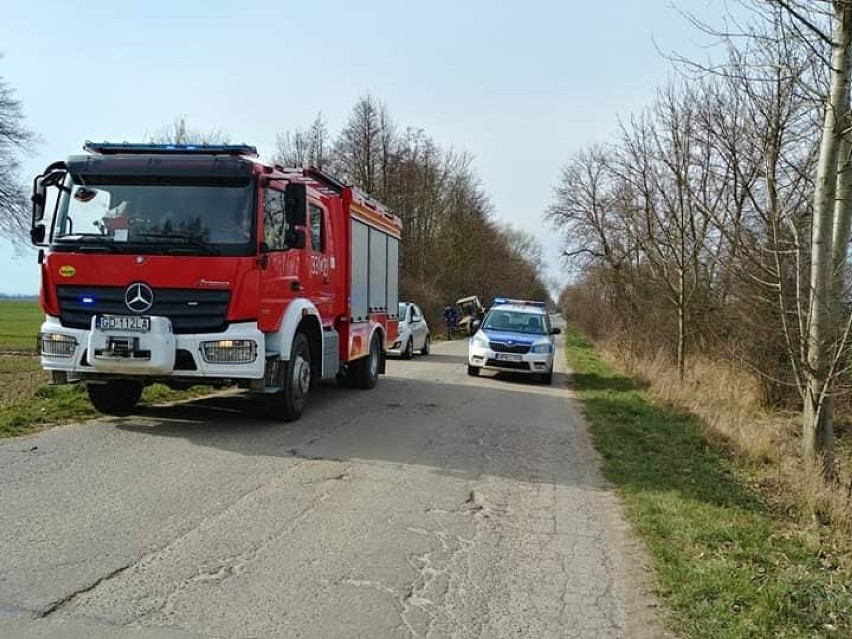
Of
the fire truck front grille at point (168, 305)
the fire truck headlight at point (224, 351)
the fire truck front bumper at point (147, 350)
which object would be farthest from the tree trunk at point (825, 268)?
the fire truck front grille at point (168, 305)

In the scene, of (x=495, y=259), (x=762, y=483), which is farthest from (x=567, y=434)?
(x=495, y=259)

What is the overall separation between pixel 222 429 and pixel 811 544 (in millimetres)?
6204

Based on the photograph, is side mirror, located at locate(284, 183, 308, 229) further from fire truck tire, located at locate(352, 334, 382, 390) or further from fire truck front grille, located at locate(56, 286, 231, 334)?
fire truck tire, located at locate(352, 334, 382, 390)

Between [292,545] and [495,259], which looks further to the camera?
[495,259]

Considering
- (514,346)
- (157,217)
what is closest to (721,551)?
(157,217)

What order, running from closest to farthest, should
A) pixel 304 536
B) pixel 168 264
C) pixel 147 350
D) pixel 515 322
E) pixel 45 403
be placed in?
pixel 304 536, pixel 147 350, pixel 168 264, pixel 45 403, pixel 515 322

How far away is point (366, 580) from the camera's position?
4.22 metres

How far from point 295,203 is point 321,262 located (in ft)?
6.53

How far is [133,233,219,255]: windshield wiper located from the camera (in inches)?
316

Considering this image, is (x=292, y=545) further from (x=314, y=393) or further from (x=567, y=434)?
(x=314, y=393)

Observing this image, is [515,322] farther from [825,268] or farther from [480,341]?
[825,268]

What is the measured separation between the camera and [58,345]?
8141mm

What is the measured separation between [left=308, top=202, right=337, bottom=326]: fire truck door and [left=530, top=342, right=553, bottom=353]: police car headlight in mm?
7031

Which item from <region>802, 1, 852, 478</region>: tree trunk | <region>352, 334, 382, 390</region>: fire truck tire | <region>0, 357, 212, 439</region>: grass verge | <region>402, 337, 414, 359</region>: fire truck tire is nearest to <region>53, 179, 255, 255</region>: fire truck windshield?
<region>0, 357, 212, 439</region>: grass verge
